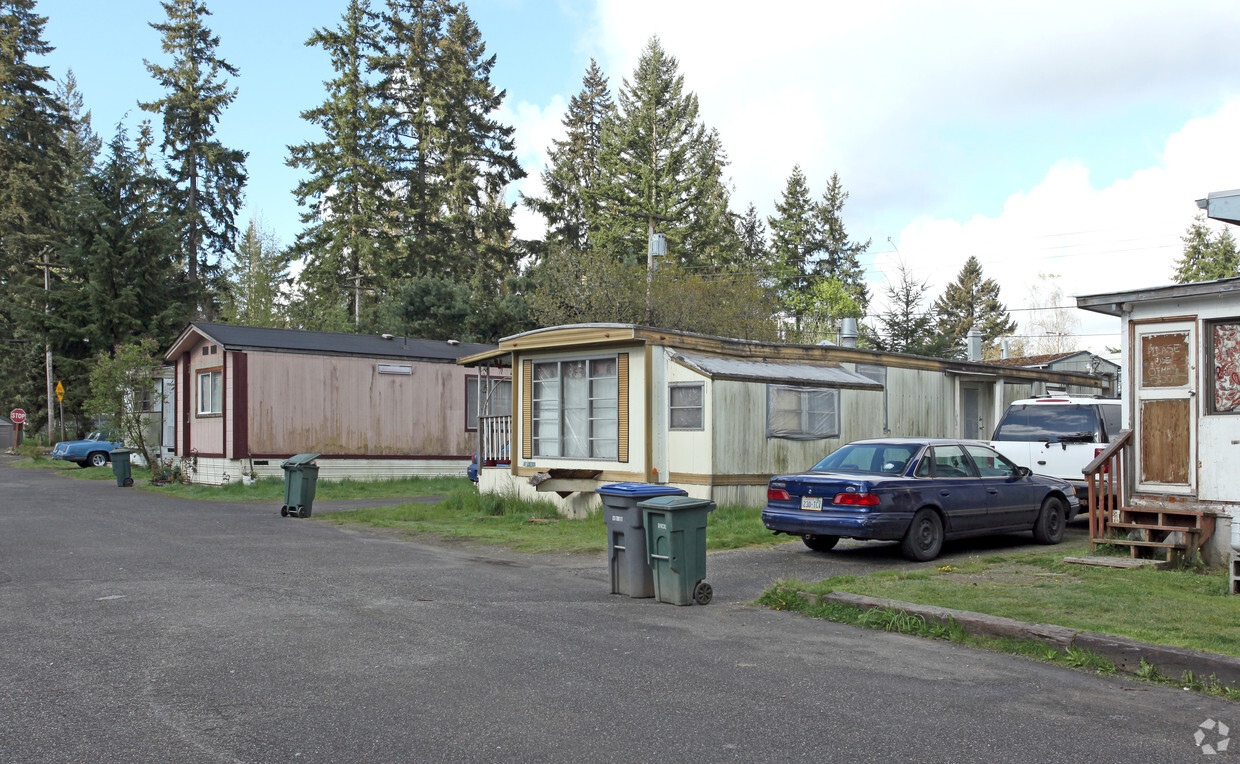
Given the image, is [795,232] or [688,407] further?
[795,232]

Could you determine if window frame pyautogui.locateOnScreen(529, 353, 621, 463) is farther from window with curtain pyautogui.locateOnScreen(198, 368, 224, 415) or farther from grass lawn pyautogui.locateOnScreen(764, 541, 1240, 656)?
window with curtain pyautogui.locateOnScreen(198, 368, 224, 415)

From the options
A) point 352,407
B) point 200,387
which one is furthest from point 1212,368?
point 200,387

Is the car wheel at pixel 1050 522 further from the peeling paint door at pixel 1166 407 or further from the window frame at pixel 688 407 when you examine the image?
the window frame at pixel 688 407

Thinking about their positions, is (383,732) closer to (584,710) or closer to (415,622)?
(584,710)

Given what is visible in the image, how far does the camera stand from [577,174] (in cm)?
5119

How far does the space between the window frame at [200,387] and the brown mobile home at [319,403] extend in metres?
0.03

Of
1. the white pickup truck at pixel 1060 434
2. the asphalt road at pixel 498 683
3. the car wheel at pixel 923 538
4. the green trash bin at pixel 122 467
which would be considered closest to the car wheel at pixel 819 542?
the car wheel at pixel 923 538

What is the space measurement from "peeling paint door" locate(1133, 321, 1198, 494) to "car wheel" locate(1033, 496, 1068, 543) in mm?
1833

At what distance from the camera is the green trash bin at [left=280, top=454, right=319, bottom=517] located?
672 inches

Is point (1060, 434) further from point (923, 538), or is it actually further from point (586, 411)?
point (586, 411)

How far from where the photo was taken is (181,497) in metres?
22.0

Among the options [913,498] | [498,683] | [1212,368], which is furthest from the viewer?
[913,498]

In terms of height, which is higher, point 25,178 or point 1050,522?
point 25,178

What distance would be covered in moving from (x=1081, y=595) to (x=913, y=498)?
2831 millimetres
